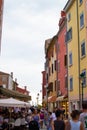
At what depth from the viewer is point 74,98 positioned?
126 ft

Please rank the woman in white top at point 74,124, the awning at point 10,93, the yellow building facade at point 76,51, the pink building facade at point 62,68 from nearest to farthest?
1. the woman in white top at point 74,124
2. the awning at point 10,93
3. the yellow building facade at point 76,51
4. the pink building facade at point 62,68

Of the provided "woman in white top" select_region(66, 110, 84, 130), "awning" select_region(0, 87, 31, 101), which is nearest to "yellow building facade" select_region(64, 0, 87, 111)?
"awning" select_region(0, 87, 31, 101)

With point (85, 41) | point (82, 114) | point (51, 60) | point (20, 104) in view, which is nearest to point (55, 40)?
point (51, 60)

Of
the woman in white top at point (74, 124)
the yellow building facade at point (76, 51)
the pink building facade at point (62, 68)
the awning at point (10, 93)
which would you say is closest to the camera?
the woman in white top at point (74, 124)

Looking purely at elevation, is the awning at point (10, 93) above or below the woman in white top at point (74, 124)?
above

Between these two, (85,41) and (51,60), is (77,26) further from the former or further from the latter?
(51,60)

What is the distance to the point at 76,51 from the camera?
→ 124ft

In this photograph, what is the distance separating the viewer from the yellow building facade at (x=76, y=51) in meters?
35.0

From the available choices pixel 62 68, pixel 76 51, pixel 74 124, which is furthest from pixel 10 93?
pixel 62 68

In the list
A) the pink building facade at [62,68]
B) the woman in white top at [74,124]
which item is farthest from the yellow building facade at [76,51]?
the woman in white top at [74,124]

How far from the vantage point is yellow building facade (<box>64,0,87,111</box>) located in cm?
3503

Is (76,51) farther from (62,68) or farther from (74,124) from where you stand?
(74,124)

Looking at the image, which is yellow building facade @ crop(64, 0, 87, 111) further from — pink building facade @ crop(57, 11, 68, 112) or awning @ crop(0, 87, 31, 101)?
awning @ crop(0, 87, 31, 101)

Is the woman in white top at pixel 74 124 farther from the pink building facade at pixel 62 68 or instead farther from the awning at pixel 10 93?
the pink building facade at pixel 62 68
